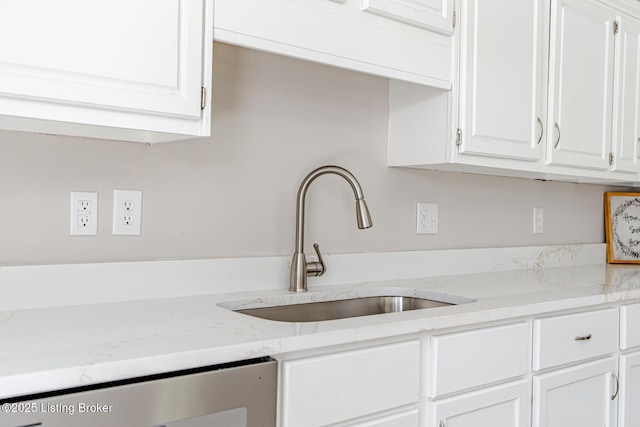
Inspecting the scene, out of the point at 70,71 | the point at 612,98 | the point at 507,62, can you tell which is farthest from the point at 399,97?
the point at 70,71

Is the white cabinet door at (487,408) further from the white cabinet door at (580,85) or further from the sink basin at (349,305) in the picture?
the white cabinet door at (580,85)

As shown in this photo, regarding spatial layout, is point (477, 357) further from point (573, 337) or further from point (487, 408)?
point (573, 337)

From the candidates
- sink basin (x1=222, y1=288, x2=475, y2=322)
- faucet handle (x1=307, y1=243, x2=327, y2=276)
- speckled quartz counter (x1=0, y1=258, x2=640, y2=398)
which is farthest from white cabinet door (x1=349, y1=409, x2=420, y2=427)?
faucet handle (x1=307, y1=243, x2=327, y2=276)

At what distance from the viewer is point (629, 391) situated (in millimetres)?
2020

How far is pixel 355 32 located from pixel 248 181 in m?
0.53

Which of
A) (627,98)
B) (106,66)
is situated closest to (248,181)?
(106,66)

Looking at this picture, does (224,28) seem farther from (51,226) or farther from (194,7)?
(51,226)

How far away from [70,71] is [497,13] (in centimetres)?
140

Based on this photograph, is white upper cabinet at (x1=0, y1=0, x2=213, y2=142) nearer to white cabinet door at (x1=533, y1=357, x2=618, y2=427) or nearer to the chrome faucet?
Answer: the chrome faucet

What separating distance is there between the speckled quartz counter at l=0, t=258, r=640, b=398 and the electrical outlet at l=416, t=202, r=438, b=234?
320 mm

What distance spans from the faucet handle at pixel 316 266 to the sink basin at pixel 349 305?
0.26ft

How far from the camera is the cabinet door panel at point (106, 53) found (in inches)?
43.8

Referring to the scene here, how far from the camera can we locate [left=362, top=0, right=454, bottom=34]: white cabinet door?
Answer: 5.44 ft

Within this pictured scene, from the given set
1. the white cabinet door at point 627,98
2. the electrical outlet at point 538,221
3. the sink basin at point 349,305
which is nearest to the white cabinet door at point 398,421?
the sink basin at point 349,305
